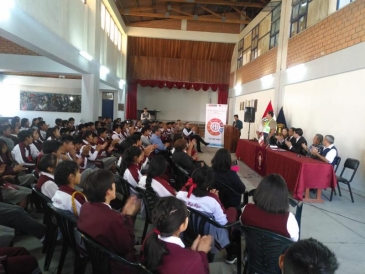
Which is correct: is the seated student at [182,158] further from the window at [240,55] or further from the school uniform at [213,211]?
the window at [240,55]

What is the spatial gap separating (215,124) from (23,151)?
7.33 metres

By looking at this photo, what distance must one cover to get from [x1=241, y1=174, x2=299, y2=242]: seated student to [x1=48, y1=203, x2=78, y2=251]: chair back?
1.24 metres

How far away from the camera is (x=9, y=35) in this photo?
395 centimetres

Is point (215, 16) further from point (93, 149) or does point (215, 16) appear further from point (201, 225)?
point (201, 225)

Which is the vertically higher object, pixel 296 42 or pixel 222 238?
pixel 296 42

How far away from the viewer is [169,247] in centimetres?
133

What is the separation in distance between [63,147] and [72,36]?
12.7 ft

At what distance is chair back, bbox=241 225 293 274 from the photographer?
1.80 m

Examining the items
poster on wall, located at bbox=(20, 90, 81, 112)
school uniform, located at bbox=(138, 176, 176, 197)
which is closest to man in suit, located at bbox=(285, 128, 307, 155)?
school uniform, located at bbox=(138, 176, 176, 197)

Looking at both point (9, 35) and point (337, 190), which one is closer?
point (9, 35)

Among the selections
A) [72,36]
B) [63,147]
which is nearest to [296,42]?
[72,36]

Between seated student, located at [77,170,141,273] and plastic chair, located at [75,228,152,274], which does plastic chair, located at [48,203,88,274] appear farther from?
plastic chair, located at [75,228,152,274]

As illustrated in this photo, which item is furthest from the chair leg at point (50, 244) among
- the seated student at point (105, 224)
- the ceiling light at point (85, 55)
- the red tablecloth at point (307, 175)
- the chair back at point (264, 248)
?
the ceiling light at point (85, 55)

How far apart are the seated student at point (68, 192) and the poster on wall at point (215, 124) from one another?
827cm
